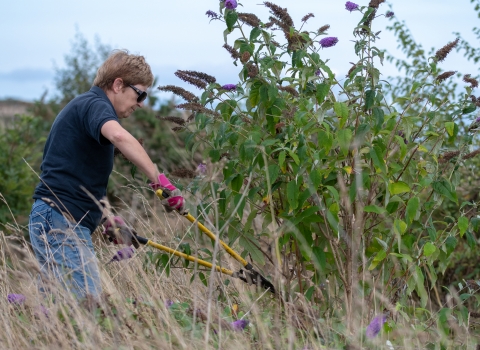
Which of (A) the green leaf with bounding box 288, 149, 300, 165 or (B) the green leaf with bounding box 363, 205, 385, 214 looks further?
(B) the green leaf with bounding box 363, 205, 385, 214

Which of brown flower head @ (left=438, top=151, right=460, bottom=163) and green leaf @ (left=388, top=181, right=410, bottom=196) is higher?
brown flower head @ (left=438, top=151, right=460, bottom=163)

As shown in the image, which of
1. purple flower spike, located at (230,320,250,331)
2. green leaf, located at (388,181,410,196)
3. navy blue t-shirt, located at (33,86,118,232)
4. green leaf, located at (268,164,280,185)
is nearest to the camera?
purple flower spike, located at (230,320,250,331)

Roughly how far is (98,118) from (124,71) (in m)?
0.51

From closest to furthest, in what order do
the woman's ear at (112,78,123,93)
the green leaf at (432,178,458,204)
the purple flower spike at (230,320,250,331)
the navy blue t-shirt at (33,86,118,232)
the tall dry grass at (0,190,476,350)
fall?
1. the tall dry grass at (0,190,476,350)
2. the purple flower spike at (230,320,250,331)
3. the green leaf at (432,178,458,204)
4. the navy blue t-shirt at (33,86,118,232)
5. the woman's ear at (112,78,123,93)

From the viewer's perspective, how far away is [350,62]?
11.3ft

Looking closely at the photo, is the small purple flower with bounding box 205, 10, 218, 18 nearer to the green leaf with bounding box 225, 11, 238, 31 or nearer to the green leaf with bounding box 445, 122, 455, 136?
the green leaf with bounding box 225, 11, 238, 31

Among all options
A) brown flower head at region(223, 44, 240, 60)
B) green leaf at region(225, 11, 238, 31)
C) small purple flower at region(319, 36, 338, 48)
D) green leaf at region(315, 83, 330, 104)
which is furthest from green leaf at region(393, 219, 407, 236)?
green leaf at region(225, 11, 238, 31)

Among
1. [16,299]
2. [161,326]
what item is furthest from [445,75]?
[16,299]

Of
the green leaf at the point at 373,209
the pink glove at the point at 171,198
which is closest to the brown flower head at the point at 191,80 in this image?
the pink glove at the point at 171,198

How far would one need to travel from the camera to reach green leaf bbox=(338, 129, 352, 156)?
310 cm

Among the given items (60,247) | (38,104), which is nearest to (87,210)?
(60,247)

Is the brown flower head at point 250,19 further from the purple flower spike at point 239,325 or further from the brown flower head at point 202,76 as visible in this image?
the purple flower spike at point 239,325

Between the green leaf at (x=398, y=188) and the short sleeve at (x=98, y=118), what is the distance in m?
1.49

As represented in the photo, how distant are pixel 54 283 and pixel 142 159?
29.4 inches
